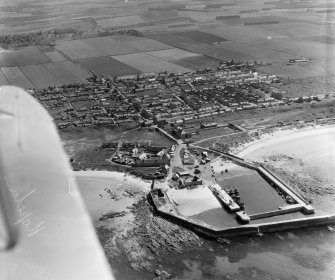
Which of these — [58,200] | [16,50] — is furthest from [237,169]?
[16,50]

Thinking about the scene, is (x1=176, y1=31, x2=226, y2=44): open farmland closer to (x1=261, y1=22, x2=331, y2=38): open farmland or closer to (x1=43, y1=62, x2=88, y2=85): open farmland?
(x1=261, y1=22, x2=331, y2=38): open farmland

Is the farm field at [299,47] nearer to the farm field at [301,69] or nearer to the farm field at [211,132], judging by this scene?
the farm field at [301,69]

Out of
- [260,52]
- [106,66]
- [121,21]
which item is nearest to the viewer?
[106,66]

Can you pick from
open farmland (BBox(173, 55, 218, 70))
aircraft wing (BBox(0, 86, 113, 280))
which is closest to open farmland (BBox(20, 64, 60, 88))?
open farmland (BBox(173, 55, 218, 70))

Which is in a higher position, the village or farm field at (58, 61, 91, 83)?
the village

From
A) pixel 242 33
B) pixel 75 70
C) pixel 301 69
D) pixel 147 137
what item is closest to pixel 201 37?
pixel 242 33

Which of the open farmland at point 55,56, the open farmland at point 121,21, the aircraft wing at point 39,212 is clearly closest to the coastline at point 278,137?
the aircraft wing at point 39,212

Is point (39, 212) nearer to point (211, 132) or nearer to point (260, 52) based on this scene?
point (211, 132)
